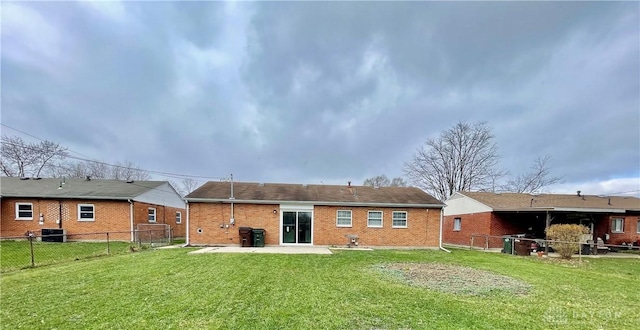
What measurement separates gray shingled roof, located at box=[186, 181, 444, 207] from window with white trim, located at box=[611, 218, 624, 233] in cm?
1407

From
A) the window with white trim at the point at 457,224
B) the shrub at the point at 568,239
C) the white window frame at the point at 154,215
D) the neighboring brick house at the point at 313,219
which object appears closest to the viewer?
the shrub at the point at 568,239

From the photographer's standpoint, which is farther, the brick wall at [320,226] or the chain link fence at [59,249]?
the brick wall at [320,226]

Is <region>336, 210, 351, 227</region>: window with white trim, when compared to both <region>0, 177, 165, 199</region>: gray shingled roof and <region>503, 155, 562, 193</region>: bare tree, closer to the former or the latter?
<region>0, 177, 165, 199</region>: gray shingled roof

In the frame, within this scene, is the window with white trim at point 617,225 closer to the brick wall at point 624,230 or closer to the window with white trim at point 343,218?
the brick wall at point 624,230

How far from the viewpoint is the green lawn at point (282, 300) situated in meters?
4.80

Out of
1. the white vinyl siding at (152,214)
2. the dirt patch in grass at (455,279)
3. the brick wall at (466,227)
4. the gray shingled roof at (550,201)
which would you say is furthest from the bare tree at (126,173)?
the gray shingled roof at (550,201)

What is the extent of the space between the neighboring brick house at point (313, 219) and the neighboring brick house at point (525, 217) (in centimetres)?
469

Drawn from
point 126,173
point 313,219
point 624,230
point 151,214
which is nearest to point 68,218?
point 151,214

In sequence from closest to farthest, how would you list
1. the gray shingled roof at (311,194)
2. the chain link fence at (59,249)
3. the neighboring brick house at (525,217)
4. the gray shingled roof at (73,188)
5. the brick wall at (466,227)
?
the chain link fence at (59,249) → the gray shingled roof at (311,194) → the gray shingled roof at (73,188) → the neighboring brick house at (525,217) → the brick wall at (466,227)

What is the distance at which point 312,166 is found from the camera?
96.8ft

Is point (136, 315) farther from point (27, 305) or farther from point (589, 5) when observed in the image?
point (589, 5)

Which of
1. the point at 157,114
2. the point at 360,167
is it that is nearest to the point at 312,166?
the point at 360,167

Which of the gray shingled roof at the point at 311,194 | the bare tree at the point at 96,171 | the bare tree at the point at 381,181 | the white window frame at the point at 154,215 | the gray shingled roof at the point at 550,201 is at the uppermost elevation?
the bare tree at the point at 96,171

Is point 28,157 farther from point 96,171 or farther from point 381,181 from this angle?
point 381,181
